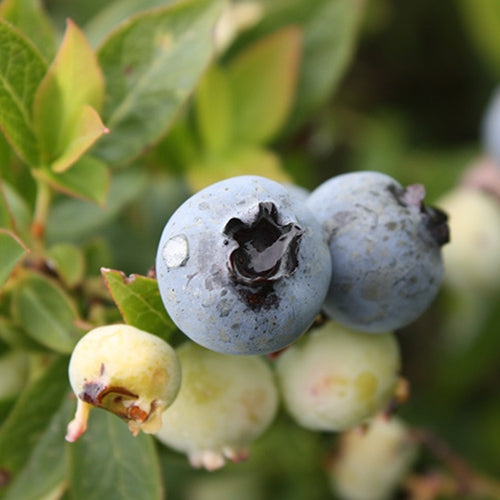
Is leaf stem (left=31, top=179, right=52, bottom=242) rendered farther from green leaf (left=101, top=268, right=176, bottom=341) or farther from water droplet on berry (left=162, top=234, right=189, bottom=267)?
water droplet on berry (left=162, top=234, right=189, bottom=267)

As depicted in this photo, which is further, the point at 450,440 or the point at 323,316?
the point at 450,440

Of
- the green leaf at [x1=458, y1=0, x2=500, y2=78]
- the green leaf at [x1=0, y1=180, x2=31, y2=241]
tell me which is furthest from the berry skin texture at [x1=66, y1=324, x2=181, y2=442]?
the green leaf at [x1=458, y1=0, x2=500, y2=78]

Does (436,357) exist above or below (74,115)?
below

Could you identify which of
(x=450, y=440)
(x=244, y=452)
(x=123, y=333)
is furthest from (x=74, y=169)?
(x=450, y=440)

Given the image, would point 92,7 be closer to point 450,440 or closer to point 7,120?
point 7,120

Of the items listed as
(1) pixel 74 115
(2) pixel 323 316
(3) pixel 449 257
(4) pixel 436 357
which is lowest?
(4) pixel 436 357

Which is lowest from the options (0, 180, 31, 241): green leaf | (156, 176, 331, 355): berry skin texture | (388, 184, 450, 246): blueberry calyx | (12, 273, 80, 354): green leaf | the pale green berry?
the pale green berry

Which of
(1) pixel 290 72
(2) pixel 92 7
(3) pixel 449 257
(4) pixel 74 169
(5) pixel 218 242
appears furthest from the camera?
(2) pixel 92 7

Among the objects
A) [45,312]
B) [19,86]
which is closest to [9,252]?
[45,312]
